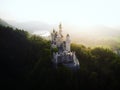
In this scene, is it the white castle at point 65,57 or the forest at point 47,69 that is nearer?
the forest at point 47,69

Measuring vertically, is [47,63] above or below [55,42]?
below

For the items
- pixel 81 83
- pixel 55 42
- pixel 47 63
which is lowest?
pixel 81 83

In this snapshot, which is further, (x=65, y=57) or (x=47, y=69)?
(x=47, y=69)

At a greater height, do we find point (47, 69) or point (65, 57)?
point (65, 57)

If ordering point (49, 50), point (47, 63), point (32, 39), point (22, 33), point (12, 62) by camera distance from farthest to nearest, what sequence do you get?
point (22, 33) < point (32, 39) < point (12, 62) < point (49, 50) < point (47, 63)

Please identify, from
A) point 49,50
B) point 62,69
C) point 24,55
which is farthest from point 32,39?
point 62,69

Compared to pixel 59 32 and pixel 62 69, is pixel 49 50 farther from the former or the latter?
pixel 62 69

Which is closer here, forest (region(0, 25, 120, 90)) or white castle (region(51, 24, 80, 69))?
forest (region(0, 25, 120, 90))

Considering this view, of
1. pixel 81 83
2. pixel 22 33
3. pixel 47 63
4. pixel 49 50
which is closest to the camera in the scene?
pixel 81 83
